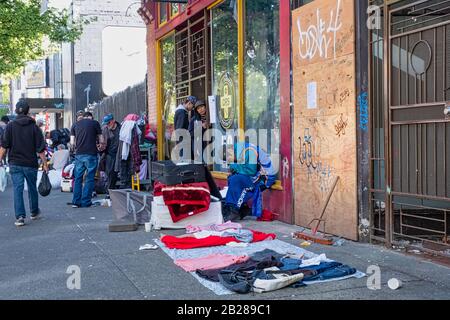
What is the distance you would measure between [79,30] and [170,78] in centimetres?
1348

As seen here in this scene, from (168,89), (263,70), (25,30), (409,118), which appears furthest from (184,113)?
(25,30)

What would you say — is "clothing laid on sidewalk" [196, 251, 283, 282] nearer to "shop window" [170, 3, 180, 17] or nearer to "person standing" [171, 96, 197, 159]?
"person standing" [171, 96, 197, 159]

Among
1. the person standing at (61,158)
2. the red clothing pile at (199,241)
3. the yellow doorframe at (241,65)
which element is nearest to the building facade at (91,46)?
the person standing at (61,158)

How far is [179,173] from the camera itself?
25.2 feet

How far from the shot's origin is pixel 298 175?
7.59 meters

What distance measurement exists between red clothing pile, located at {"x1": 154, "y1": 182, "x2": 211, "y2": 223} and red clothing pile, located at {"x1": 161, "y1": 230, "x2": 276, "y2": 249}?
811 mm

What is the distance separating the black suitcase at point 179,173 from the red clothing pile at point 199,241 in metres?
1.04

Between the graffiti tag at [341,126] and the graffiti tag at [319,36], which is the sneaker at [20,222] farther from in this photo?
the graffiti tag at [341,126]

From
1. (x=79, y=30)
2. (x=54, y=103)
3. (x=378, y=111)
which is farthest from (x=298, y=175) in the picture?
(x=54, y=103)

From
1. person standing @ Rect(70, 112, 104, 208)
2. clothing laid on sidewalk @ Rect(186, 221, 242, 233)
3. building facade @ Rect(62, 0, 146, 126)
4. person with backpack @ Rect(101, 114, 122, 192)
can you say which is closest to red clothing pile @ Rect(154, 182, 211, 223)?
clothing laid on sidewalk @ Rect(186, 221, 242, 233)

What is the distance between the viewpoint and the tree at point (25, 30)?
20.5 m

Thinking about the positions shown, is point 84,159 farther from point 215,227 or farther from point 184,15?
point 215,227

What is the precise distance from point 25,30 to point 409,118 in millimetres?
18239

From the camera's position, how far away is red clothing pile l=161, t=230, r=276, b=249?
645cm
